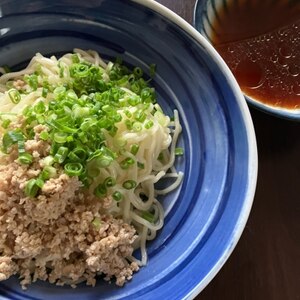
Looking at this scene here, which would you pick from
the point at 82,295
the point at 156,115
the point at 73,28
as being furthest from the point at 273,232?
the point at 73,28

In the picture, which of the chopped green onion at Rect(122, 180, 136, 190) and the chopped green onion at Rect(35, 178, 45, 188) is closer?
the chopped green onion at Rect(35, 178, 45, 188)

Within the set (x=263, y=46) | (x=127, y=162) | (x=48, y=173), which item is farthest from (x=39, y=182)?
(x=263, y=46)

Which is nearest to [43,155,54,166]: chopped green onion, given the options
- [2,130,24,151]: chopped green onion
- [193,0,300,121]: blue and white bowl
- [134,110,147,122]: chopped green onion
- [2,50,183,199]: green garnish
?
[2,50,183,199]: green garnish

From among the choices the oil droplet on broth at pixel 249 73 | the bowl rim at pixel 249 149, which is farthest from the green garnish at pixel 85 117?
the oil droplet on broth at pixel 249 73

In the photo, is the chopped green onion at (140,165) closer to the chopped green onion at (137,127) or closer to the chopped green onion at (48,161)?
the chopped green onion at (137,127)

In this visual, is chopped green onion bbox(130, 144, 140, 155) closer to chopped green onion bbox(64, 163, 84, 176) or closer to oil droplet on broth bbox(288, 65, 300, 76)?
chopped green onion bbox(64, 163, 84, 176)

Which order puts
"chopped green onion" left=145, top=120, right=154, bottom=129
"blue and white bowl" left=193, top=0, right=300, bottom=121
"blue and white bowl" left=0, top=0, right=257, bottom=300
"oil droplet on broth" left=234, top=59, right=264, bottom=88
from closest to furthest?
"blue and white bowl" left=0, top=0, right=257, bottom=300, "chopped green onion" left=145, top=120, right=154, bottom=129, "blue and white bowl" left=193, top=0, right=300, bottom=121, "oil droplet on broth" left=234, top=59, right=264, bottom=88
